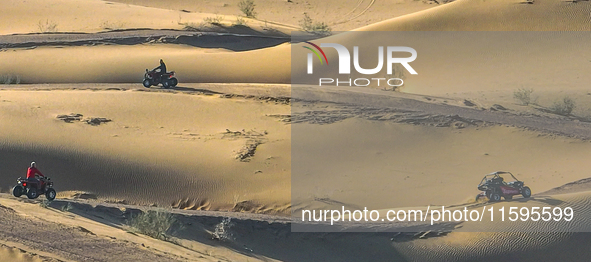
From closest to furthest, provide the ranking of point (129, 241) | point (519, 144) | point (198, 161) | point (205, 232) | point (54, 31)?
point (129, 241), point (205, 232), point (198, 161), point (519, 144), point (54, 31)

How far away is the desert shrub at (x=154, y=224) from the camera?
11133 mm

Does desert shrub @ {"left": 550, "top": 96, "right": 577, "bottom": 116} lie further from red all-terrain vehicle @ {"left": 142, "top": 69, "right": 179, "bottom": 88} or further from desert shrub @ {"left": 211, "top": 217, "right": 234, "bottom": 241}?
desert shrub @ {"left": 211, "top": 217, "right": 234, "bottom": 241}

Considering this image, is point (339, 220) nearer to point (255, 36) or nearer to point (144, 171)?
point (144, 171)

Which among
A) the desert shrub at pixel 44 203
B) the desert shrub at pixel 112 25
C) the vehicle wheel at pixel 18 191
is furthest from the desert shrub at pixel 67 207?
the desert shrub at pixel 112 25

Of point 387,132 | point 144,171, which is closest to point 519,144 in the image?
point 387,132

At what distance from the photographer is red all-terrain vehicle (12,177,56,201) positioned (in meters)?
11.8

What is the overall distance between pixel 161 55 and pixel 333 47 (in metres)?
5.98

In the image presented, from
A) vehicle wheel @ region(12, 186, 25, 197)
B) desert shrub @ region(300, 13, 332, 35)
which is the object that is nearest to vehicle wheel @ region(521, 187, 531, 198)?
vehicle wheel @ region(12, 186, 25, 197)

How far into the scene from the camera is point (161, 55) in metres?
25.2

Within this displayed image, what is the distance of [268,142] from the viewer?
16.6 m

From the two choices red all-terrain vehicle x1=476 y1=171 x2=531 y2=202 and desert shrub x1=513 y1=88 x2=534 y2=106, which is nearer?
red all-terrain vehicle x1=476 y1=171 x2=531 y2=202

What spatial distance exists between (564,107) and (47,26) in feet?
66.6

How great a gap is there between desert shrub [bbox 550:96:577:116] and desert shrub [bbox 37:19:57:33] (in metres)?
19.1

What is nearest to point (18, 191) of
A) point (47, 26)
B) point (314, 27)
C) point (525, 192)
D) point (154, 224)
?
point (154, 224)
